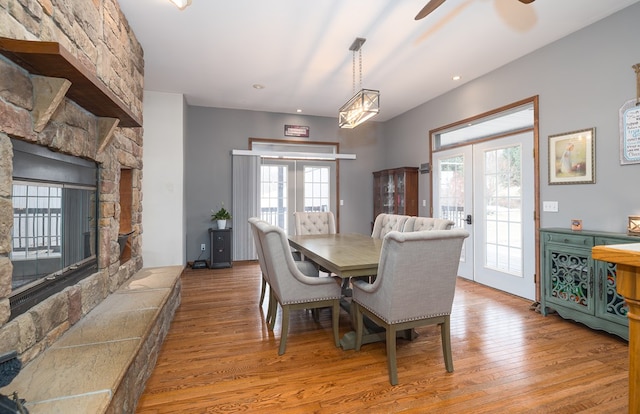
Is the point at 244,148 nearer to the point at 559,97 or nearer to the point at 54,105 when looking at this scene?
the point at 54,105

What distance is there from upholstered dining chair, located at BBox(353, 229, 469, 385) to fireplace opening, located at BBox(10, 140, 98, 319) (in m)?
1.93

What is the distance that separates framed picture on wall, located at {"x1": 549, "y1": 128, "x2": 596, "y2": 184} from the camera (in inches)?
121

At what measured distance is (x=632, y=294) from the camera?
99 centimetres

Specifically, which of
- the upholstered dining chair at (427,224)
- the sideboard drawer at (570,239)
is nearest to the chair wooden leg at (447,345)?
the upholstered dining chair at (427,224)

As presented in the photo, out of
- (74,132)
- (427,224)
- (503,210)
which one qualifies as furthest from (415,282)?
(503,210)

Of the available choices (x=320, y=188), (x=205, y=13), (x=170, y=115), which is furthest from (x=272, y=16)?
(x=320, y=188)

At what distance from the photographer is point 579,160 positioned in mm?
3162

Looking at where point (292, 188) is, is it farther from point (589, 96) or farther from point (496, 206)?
point (589, 96)

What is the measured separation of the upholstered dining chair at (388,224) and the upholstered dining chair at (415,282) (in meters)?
1.45

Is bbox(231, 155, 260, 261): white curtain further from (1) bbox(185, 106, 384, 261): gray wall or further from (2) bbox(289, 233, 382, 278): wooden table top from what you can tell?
(2) bbox(289, 233, 382, 278): wooden table top

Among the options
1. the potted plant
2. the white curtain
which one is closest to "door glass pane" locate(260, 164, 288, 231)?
the white curtain

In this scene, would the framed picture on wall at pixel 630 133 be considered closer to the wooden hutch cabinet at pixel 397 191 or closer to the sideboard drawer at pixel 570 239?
the sideboard drawer at pixel 570 239

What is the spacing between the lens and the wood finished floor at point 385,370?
182cm

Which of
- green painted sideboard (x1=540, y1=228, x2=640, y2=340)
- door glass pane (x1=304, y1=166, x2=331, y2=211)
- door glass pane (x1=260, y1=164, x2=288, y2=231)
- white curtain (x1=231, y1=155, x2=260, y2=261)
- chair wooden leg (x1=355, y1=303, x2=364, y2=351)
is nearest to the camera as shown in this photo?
chair wooden leg (x1=355, y1=303, x2=364, y2=351)
